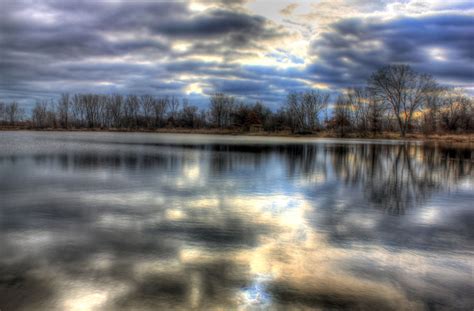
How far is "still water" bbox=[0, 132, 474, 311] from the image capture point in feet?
13.0

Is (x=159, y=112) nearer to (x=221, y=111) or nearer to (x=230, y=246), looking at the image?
(x=221, y=111)

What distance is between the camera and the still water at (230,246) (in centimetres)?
395

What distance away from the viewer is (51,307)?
3.66 m

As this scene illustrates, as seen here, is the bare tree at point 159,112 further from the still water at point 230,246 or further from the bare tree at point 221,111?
the still water at point 230,246

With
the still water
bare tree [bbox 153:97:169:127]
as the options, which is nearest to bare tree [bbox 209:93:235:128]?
bare tree [bbox 153:97:169:127]

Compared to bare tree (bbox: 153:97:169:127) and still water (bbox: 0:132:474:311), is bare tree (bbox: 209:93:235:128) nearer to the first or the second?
bare tree (bbox: 153:97:169:127)

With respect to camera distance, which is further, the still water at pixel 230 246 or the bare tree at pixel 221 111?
Answer: the bare tree at pixel 221 111

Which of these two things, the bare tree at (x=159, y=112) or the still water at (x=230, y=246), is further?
the bare tree at (x=159, y=112)

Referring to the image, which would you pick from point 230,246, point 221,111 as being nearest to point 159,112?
point 221,111

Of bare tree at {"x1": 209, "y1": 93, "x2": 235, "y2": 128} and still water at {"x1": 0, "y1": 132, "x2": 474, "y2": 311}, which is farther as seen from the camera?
bare tree at {"x1": 209, "y1": 93, "x2": 235, "y2": 128}

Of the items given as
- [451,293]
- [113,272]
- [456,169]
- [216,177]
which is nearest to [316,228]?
[451,293]

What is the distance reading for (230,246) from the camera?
18.3 ft

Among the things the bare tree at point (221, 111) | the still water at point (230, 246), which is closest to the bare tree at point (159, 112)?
the bare tree at point (221, 111)

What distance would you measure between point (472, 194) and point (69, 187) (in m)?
12.7
